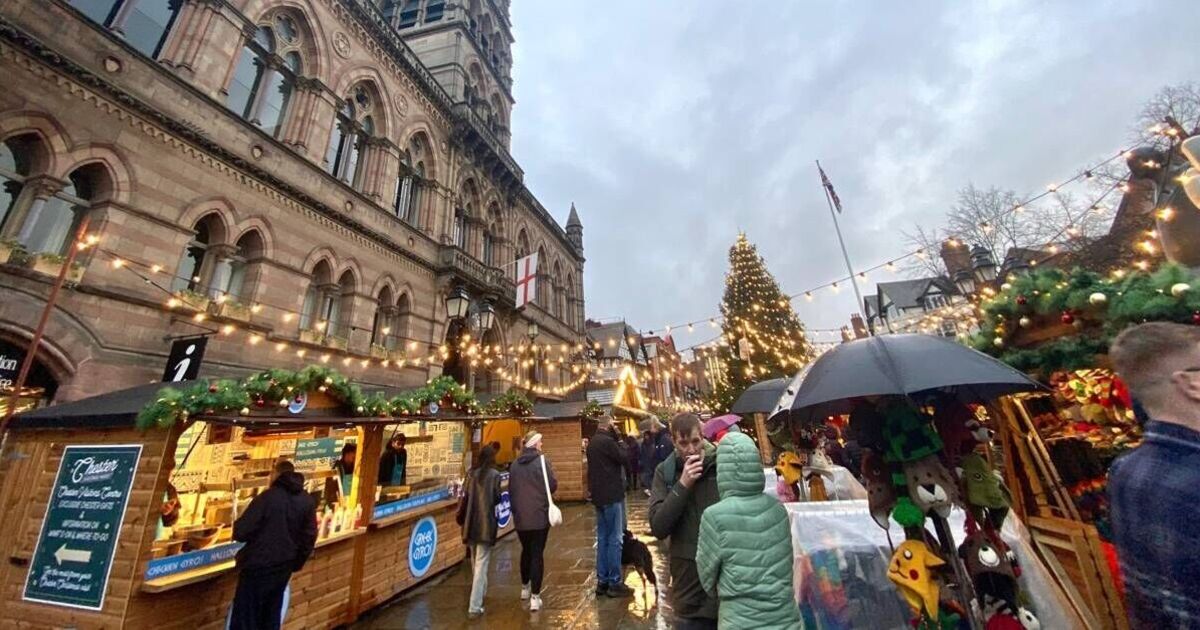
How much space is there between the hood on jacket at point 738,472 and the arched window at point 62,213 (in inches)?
420

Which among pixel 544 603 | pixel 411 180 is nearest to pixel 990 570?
pixel 544 603

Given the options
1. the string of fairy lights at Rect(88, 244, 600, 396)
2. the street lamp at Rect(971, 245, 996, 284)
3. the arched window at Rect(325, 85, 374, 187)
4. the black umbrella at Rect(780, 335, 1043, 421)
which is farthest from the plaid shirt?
the arched window at Rect(325, 85, 374, 187)

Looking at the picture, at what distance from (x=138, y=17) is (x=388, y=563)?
38.3ft

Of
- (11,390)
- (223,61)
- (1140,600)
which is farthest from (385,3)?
(1140,600)

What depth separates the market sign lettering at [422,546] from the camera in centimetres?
666

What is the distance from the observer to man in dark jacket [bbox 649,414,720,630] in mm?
2875

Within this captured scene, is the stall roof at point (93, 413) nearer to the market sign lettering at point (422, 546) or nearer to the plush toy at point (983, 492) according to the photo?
the market sign lettering at point (422, 546)

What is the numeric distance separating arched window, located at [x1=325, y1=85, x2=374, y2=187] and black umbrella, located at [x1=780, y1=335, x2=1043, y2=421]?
1408 cm

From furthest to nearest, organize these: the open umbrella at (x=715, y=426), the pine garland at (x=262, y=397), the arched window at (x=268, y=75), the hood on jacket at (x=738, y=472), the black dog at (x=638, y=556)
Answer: the arched window at (x=268, y=75), the black dog at (x=638, y=556), the open umbrella at (x=715, y=426), the pine garland at (x=262, y=397), the hood on jacket at (x=738, y=472)

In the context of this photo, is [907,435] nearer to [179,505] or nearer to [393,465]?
[179,505]

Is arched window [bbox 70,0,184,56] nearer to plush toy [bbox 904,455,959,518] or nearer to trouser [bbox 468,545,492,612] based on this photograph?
trouser [bbox 468,545,492,612]

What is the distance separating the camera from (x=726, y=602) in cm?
252

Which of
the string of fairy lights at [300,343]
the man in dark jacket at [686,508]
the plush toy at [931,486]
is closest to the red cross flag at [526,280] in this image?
the string of fairy lights at [300,343]

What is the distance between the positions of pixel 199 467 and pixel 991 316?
390 inches
